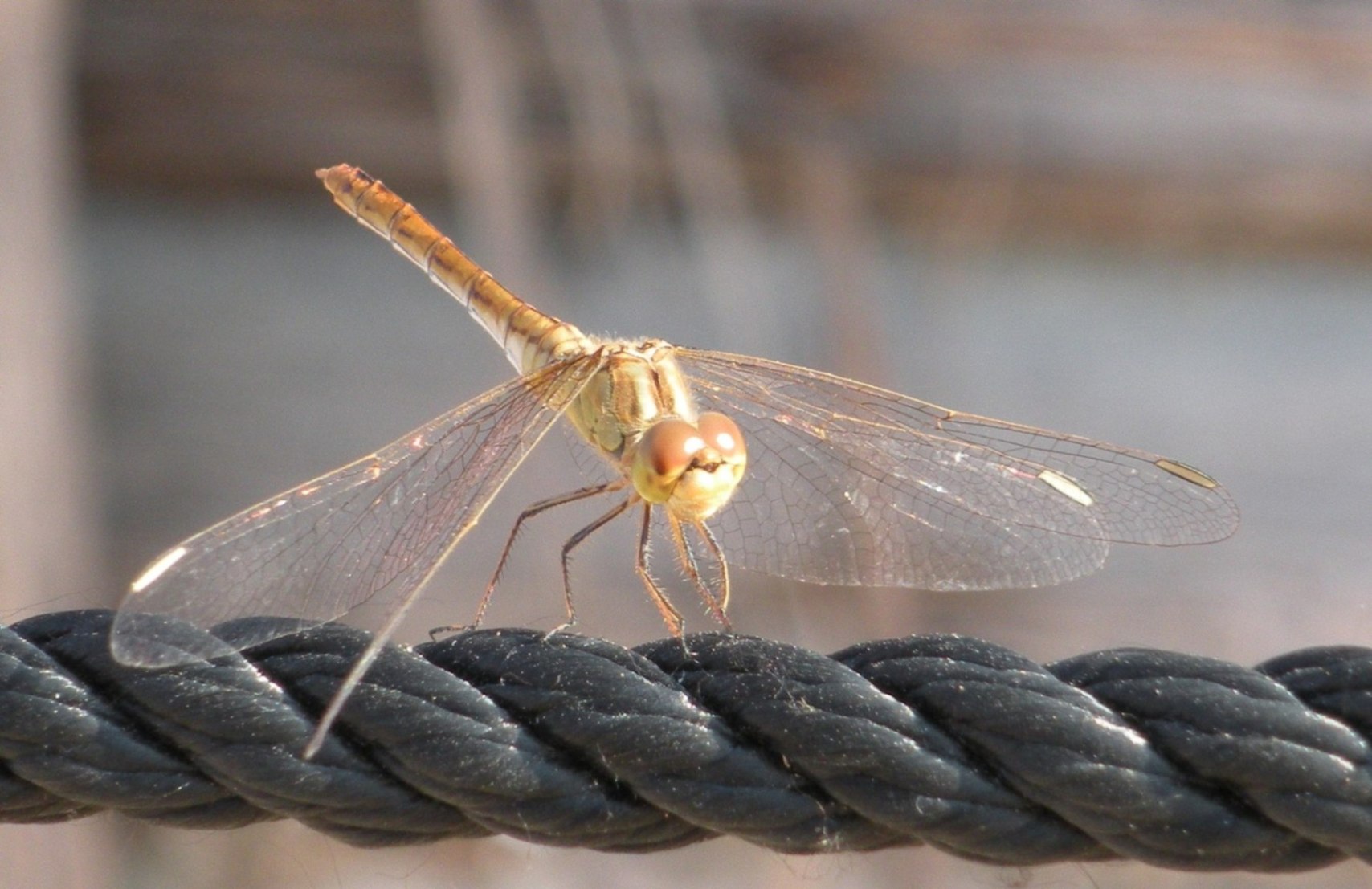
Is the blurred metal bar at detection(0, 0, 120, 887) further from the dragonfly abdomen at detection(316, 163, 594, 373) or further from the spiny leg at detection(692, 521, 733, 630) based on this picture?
the spiny leg at detection(692, 521, 733, 630)

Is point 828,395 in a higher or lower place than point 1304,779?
higher

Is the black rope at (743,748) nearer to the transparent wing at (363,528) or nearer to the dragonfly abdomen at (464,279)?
the transparent wing at (363,528)

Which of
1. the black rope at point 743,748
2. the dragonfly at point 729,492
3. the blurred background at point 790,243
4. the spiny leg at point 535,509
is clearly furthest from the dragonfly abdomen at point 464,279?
the blurred background at point 790,243

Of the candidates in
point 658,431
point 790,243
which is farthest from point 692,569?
point 790,243

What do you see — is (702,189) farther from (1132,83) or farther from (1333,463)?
(1333,463)

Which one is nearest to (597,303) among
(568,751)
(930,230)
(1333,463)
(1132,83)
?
(930,230)

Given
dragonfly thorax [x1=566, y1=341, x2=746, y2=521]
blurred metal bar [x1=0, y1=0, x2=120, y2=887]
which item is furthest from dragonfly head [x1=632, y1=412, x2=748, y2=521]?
blurred metal bar [x1=0, y1=0, x2=120, y2=887]

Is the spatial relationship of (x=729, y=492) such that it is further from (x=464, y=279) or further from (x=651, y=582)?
(x=464, y=279)
